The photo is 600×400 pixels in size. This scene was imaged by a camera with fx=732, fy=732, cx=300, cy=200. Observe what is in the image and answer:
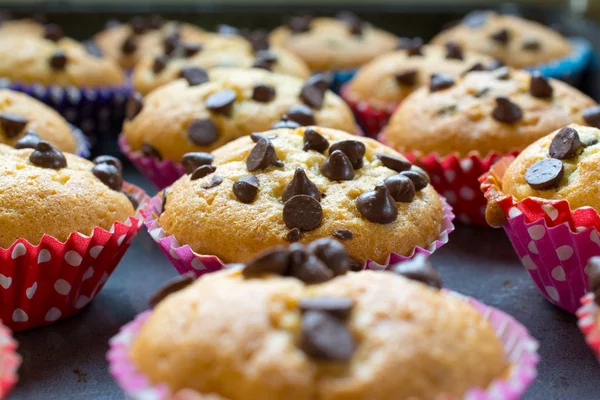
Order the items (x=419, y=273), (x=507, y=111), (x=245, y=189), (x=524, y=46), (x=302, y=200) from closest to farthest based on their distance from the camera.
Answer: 1. (x=419, y=273)
2. (x=302, y=200)
3. (x=245, y=189)
4. (x=507, y=111)
5. (x=524, y=46)

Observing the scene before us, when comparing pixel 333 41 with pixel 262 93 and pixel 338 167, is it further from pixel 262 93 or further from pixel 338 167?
pixel 338 167

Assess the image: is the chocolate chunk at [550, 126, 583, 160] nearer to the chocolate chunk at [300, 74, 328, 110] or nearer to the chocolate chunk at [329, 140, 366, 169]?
the chocolate chunk at [329, 140, 366, 169]

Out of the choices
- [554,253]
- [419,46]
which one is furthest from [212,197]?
[419,46]

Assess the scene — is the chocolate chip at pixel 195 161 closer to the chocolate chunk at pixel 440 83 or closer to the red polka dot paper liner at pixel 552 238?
the red polka dot paper liner at pixel 552 238

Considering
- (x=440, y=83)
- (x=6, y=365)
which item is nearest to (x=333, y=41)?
(x=440, y=83)

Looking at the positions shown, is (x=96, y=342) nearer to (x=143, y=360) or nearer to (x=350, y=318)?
(x=143, y=360)

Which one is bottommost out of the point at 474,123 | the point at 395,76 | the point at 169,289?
the point at 395,76

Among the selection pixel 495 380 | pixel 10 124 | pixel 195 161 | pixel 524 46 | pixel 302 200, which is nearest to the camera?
pixel 495 380
